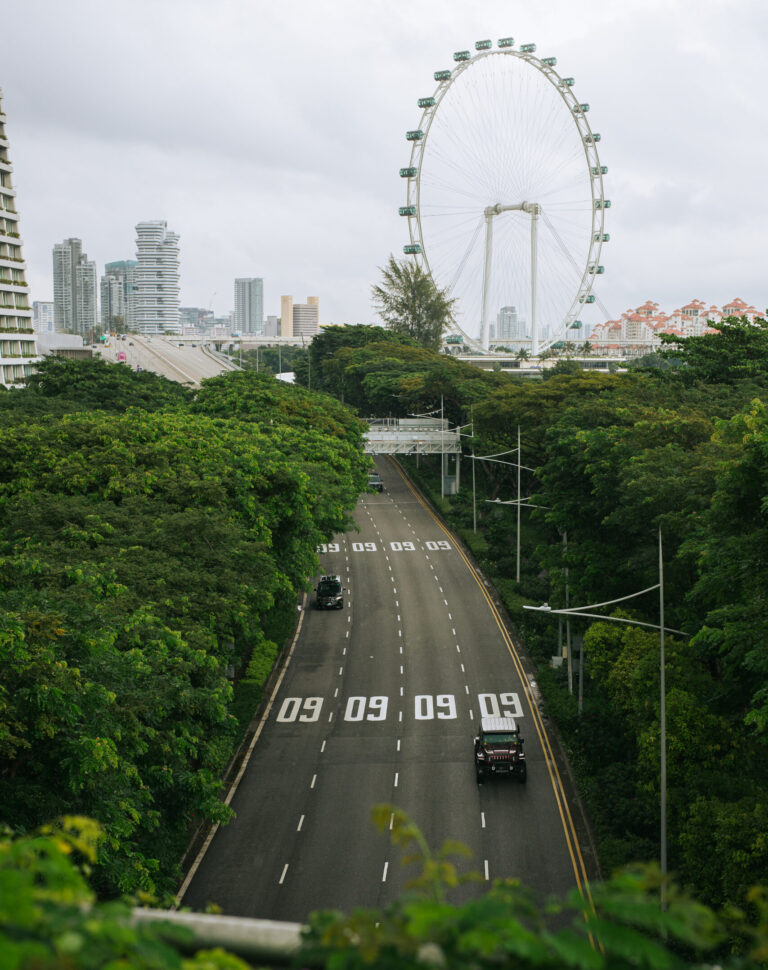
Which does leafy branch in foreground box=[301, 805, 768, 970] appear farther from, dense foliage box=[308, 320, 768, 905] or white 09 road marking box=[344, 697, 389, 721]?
white 09 road marking box=[344, 697, 389, 721]

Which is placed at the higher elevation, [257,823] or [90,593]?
[90,593]

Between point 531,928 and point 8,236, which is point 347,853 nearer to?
point 531,928

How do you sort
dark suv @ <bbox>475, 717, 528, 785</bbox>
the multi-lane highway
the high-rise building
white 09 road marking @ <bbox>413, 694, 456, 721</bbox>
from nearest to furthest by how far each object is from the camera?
the multi-lane highway → dark suv @ <bbox>475, 717, 528, 785</bbox> → white 09 road marking @ <bbox>413, 694, 456, 721</bbox> → the high-rise building

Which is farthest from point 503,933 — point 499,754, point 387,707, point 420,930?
point 387,707

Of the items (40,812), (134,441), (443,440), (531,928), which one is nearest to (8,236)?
(443,440)

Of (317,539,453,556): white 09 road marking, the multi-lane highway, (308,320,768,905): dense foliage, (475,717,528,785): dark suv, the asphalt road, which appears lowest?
the multi-lane highway

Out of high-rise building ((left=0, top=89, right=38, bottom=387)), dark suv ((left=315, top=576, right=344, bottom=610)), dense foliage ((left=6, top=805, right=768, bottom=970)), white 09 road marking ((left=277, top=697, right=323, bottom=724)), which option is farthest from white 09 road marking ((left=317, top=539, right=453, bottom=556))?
dense foliage ((left=6, top=805, right=768, bottom=970))

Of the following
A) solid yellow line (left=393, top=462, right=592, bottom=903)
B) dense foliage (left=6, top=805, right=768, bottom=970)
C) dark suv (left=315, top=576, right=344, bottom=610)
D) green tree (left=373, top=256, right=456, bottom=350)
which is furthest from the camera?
green tree (left=373, top=256, right=456, bottom=350)
